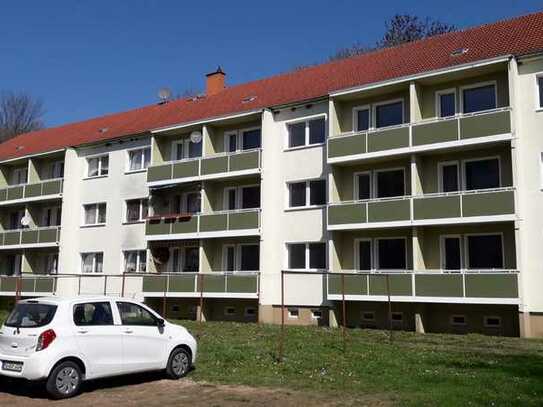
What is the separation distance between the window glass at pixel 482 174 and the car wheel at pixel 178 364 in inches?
554

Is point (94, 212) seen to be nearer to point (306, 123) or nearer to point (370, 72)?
point (306, 123)

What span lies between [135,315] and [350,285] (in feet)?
42.9

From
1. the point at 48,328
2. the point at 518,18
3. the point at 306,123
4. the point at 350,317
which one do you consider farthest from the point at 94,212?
the point at 48,328

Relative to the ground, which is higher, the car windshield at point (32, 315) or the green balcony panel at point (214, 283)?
the green balcony panel at point (214, 283)

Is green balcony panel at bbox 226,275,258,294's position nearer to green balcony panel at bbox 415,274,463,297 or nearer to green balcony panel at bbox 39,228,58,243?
green balcony panel at bbox 415,274,463,297

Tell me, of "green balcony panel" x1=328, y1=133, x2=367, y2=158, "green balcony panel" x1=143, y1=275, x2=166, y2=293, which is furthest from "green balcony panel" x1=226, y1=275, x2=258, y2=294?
"green balcony panel" x1=328, y1=133, x2=367, y2=158

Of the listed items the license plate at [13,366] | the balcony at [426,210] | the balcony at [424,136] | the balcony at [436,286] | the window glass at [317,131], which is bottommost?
the license plate at [13,366]

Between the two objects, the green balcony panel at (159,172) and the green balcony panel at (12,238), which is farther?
the green balcony panel at (12,238)

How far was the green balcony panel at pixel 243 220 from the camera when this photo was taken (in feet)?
93.1

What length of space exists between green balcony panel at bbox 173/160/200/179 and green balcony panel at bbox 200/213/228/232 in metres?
2.27

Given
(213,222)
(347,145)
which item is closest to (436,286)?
(347,145)

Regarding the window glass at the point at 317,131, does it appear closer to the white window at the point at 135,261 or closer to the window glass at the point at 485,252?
the window glass at the point at 485,252

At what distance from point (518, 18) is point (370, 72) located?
6.39 m

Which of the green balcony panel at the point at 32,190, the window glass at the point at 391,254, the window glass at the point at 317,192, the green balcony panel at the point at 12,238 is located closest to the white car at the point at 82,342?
the window glass at the point at 391,254
